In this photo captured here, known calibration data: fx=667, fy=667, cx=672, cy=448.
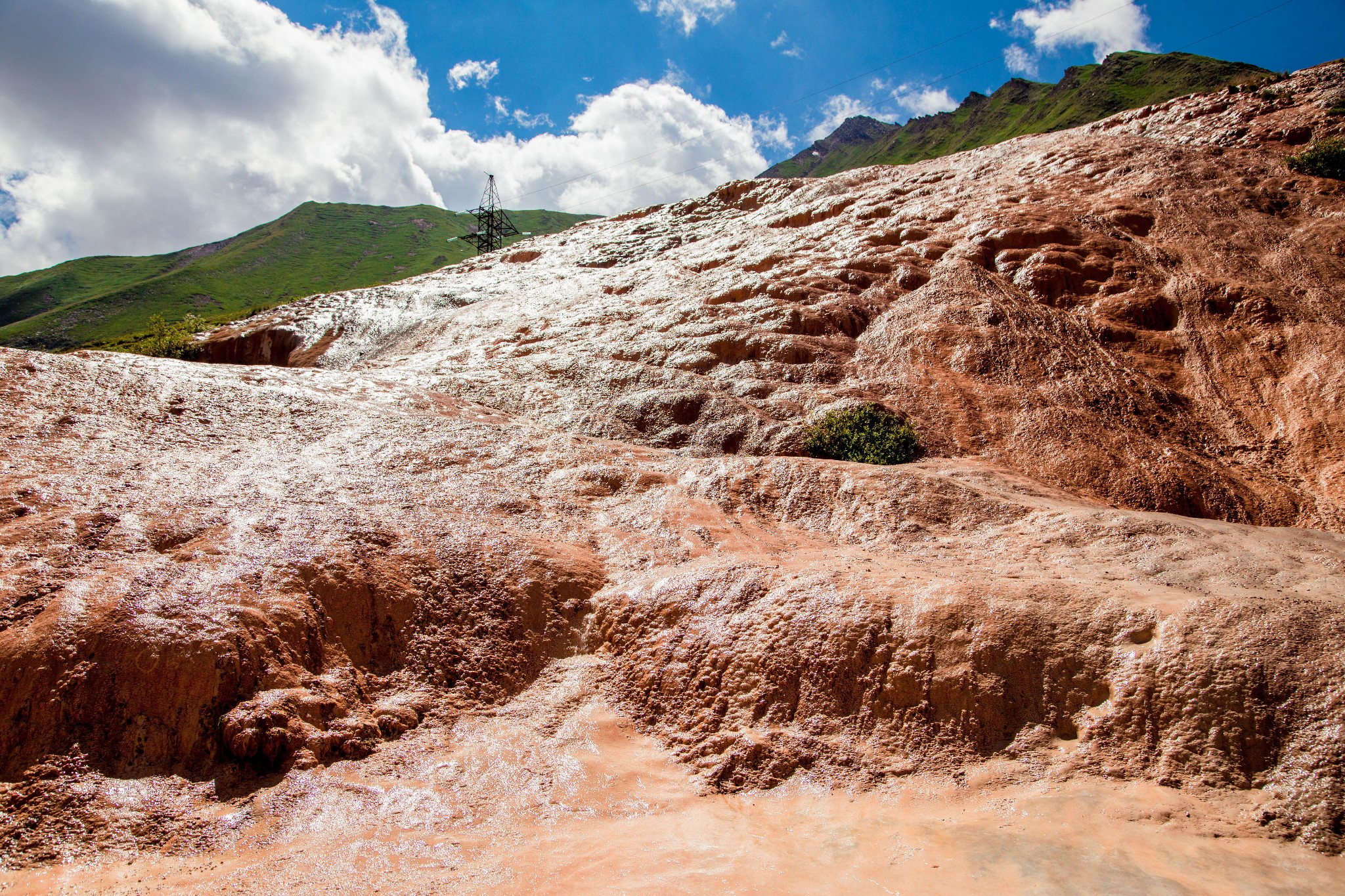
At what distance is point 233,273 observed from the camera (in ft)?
427

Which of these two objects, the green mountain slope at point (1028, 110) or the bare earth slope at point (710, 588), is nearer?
the bare earth slope at point (710, 588)

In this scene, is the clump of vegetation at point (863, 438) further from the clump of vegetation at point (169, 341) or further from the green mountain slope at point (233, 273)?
the green mountain slope at point (233, 273)

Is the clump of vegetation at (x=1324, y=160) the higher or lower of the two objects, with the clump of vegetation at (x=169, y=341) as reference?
higher

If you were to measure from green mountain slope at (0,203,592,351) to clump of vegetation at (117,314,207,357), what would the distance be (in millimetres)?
75897

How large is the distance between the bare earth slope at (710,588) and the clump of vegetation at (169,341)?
13.8 m

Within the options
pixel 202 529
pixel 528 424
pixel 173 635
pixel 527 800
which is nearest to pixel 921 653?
pixel 527 800

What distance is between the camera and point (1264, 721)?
4.95 metres

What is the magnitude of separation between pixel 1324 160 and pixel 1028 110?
11173 cm

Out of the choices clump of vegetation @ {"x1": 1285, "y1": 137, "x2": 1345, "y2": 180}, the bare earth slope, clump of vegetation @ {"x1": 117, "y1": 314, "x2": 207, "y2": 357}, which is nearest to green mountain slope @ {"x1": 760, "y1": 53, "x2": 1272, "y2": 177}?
clump of vegetation @ {"x1": 1285, "y1": 137, "x2": 1345, "y2": 180}

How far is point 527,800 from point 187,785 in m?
2.75

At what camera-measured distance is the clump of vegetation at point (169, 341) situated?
23.5 metres

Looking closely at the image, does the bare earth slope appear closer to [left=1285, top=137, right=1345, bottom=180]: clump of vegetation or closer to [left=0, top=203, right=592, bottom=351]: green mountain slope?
[left=1285, top=137, right=1345, bottom=180]: clump of vegetation

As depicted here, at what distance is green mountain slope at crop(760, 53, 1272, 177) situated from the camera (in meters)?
86.6

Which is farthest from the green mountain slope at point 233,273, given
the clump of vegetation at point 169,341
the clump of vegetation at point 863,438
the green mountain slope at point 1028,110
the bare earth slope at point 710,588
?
the clump of vegetation at point 863,438
